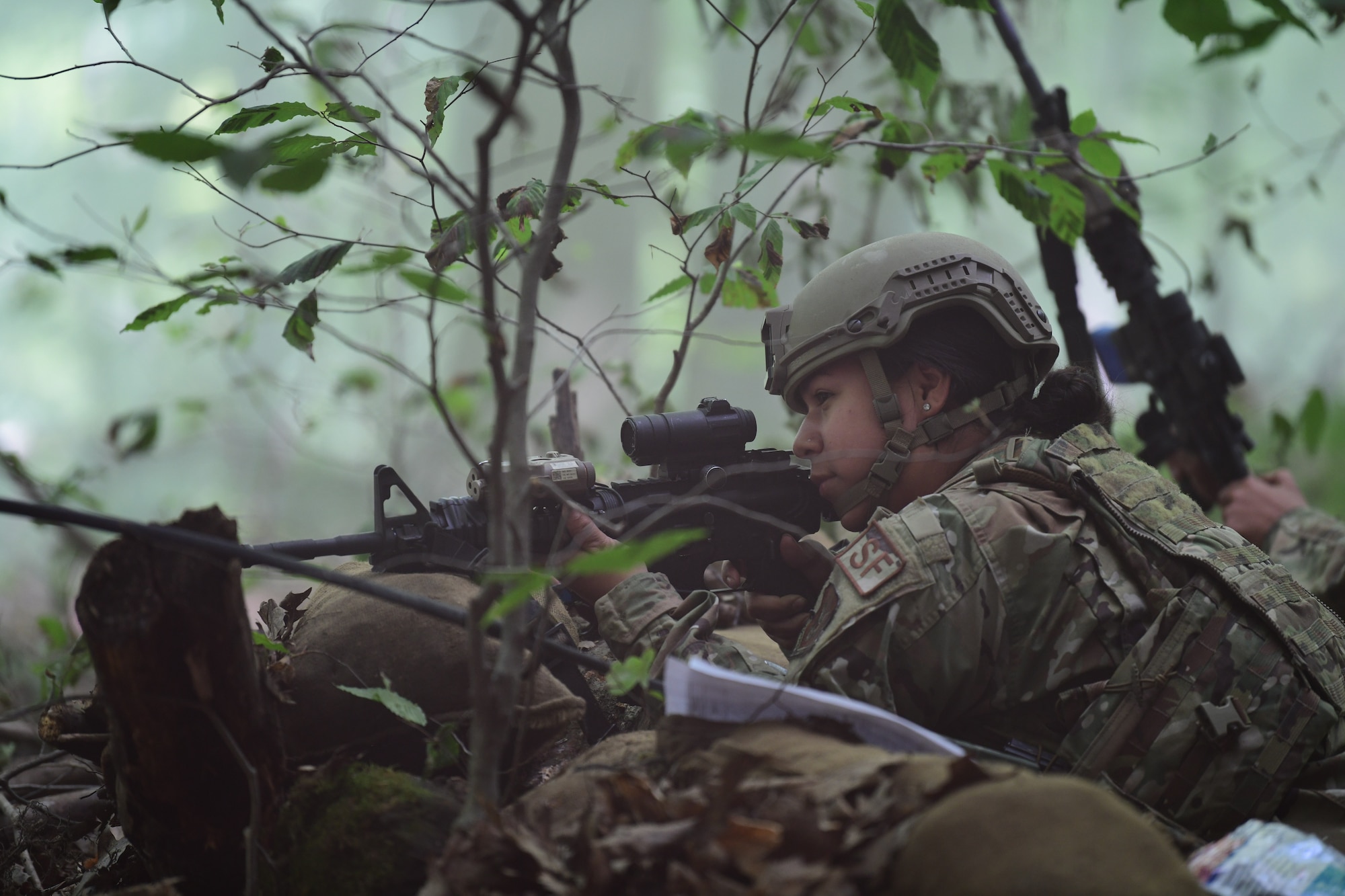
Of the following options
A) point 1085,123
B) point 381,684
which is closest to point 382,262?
point 381,684

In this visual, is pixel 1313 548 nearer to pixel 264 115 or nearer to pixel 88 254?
pixel 264 115

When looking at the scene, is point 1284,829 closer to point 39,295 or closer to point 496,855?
point 496,855

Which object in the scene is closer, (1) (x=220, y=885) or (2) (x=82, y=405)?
(1) (x=220, y=885)

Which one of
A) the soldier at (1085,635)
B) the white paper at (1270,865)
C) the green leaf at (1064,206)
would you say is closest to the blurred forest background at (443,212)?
the green leaf at (1064,206)

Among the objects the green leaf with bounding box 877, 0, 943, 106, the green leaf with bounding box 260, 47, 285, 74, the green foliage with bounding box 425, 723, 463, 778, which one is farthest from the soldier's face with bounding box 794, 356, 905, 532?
the green leaf with bounding box 260, 47, 285, 74

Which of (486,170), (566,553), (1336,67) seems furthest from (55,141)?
(1336,67)

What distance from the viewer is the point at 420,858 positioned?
1.46 metres

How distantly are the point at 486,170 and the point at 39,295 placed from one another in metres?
6.19

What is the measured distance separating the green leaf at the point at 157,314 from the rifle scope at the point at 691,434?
1030mm

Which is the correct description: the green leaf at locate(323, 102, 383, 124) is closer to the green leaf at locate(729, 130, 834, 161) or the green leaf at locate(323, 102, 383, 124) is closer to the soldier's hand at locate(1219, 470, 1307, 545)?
the green leaf at locate(729, 130, 834, 161)

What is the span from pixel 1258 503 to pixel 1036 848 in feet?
10.8

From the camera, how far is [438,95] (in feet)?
6.65

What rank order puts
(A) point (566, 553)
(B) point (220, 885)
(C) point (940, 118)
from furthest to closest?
(C) point (940, 118) → (A) point (566, 553) → (B) point (220, 885)

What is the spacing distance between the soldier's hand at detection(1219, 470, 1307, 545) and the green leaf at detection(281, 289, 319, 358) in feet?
11.0
